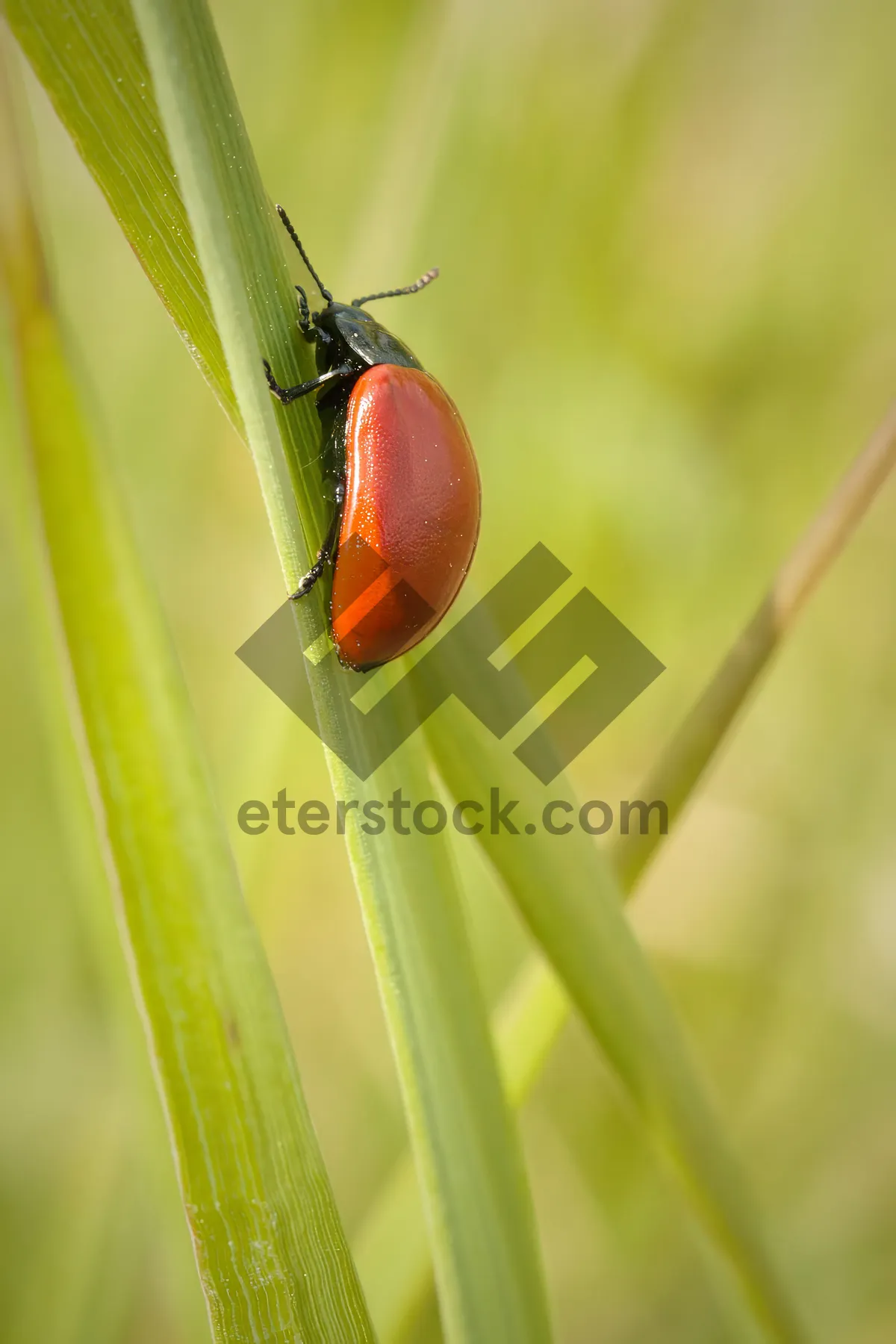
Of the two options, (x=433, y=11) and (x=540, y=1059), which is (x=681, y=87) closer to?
(x=433, y=11)

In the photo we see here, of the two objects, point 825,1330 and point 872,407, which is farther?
point 872,407

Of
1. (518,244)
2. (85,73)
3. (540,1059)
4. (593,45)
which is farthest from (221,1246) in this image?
(593,45)

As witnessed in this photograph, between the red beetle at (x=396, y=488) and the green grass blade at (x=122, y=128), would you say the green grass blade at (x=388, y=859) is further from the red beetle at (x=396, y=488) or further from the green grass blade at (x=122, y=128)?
the red beetle at (x=396, y=488)

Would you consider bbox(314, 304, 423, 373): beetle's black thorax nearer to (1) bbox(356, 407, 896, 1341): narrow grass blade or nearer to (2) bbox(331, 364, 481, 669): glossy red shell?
(2) bbox(331, 364, 481, 669): glossy red shell

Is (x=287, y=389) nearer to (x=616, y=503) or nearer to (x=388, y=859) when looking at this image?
(x=388, y=859)

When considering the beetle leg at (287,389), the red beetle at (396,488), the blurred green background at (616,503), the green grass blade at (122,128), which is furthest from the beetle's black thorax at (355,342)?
the green grass blade at (122,128)

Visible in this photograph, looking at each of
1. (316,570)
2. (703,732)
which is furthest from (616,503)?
(316,570)
